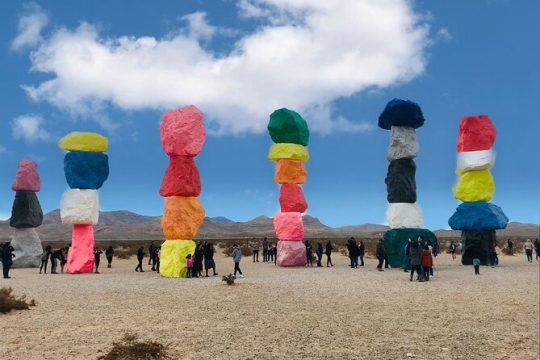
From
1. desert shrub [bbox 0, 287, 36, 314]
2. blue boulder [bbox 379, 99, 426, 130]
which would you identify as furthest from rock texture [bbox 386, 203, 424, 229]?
desert shrub [bbox 0, 287, 36, 314]

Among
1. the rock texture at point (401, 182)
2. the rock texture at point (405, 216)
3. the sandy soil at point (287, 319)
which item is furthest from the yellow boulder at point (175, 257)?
the rock texture at point (401, 182)

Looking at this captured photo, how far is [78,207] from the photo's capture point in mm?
22688

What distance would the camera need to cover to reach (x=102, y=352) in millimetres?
8500

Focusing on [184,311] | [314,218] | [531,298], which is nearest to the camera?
[184,311]

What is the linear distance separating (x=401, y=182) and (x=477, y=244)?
5.00 metres

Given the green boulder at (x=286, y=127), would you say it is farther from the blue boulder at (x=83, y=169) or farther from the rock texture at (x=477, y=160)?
the blue boulder at (x=83, y=169)

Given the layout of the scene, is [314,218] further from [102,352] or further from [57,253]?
[102,352]

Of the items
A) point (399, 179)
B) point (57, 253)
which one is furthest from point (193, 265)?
point (399, 179)

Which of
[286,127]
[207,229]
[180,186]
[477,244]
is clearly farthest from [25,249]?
[207,229]

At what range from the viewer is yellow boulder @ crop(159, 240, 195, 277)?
20.1 metres

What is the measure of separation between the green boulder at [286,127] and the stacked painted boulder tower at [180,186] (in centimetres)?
584

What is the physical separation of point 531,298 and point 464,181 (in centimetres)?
1232

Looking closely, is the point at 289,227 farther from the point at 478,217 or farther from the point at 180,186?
the point at 478,217

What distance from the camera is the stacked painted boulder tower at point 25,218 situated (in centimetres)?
2677
